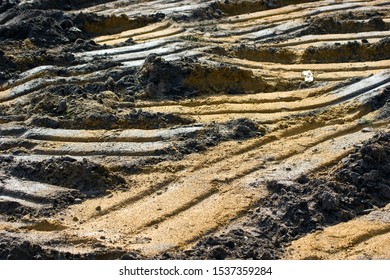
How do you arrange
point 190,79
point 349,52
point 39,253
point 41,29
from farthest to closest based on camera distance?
point 41,29, point 349,52, point 190,79, point 39,253

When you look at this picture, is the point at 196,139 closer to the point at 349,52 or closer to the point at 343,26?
the point at 349,52

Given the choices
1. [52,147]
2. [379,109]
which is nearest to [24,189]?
[52,147]

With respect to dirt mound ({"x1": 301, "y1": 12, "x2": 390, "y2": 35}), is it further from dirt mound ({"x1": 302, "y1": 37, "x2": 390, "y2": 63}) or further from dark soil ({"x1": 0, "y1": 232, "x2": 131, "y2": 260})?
dark soil ({"x1": 0, "y1": 232, "x2": 131, "y2": 260})

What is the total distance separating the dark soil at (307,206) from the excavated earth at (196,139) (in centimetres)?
2

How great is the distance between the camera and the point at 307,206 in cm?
724

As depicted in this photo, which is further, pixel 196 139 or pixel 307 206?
pixel 196 139

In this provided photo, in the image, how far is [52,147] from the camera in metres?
8.91

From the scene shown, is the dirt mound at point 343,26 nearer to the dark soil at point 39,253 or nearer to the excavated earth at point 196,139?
the excavated earth at point 196,139

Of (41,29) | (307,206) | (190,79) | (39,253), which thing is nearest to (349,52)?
(190,79)

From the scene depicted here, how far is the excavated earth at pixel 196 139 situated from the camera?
6.95 m

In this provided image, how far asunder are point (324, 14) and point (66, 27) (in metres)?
5.10

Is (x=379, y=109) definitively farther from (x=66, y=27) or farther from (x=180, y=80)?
(x=66, y=27)

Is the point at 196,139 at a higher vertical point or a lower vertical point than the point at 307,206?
higher

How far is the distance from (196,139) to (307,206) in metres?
2.09
